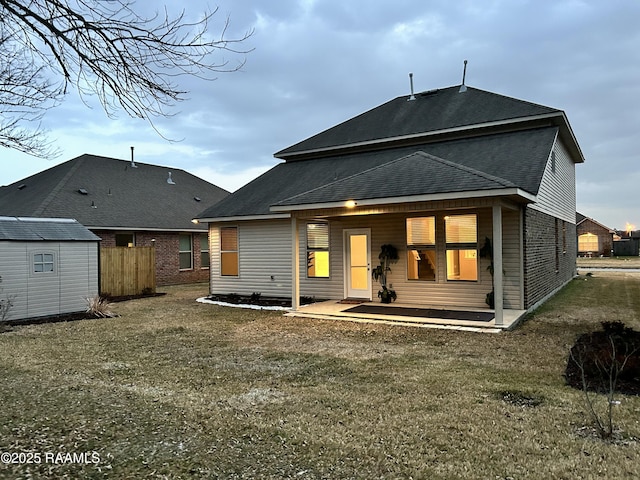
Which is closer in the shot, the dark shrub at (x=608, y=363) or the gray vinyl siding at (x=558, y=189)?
the dark shrub at (x=608, y=363)

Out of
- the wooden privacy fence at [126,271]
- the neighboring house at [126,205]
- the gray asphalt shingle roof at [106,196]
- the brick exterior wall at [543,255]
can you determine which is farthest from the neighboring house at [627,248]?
the wooden privacy fence at [126,271]

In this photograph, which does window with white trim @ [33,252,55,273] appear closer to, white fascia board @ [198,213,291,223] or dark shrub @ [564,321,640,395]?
white fascia board @ [198,213,291,223]

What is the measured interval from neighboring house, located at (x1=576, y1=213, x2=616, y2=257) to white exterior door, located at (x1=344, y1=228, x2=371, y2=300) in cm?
4097

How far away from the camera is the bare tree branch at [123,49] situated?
12.8ft

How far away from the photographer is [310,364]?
6.25m

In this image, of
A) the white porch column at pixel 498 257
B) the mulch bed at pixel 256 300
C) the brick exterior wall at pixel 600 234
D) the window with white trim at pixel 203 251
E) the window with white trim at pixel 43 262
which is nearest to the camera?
the white porch column at pixel 498 257

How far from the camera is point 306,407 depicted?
14.8ft

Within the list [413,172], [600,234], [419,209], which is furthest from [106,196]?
[600,234]

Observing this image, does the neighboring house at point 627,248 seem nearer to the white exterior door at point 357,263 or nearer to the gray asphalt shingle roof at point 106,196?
the gray asphalt shingle roof at point 106,196

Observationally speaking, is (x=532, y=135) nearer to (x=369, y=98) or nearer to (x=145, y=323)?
(x=145, y=323)

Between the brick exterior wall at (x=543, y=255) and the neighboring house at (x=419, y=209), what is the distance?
36 mm

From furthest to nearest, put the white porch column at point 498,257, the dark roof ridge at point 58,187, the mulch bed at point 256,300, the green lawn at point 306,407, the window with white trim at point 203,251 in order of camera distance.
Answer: the window with white trim at point 203,251 → the dark roof ridge at point 58,187 → the mulch bed at point 256,300 → the white porch column at point 498,257 → the green lawn at point 306,407

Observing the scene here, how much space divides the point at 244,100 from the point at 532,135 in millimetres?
8904

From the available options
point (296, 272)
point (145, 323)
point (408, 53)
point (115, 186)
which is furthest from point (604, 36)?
point (115, 186)
